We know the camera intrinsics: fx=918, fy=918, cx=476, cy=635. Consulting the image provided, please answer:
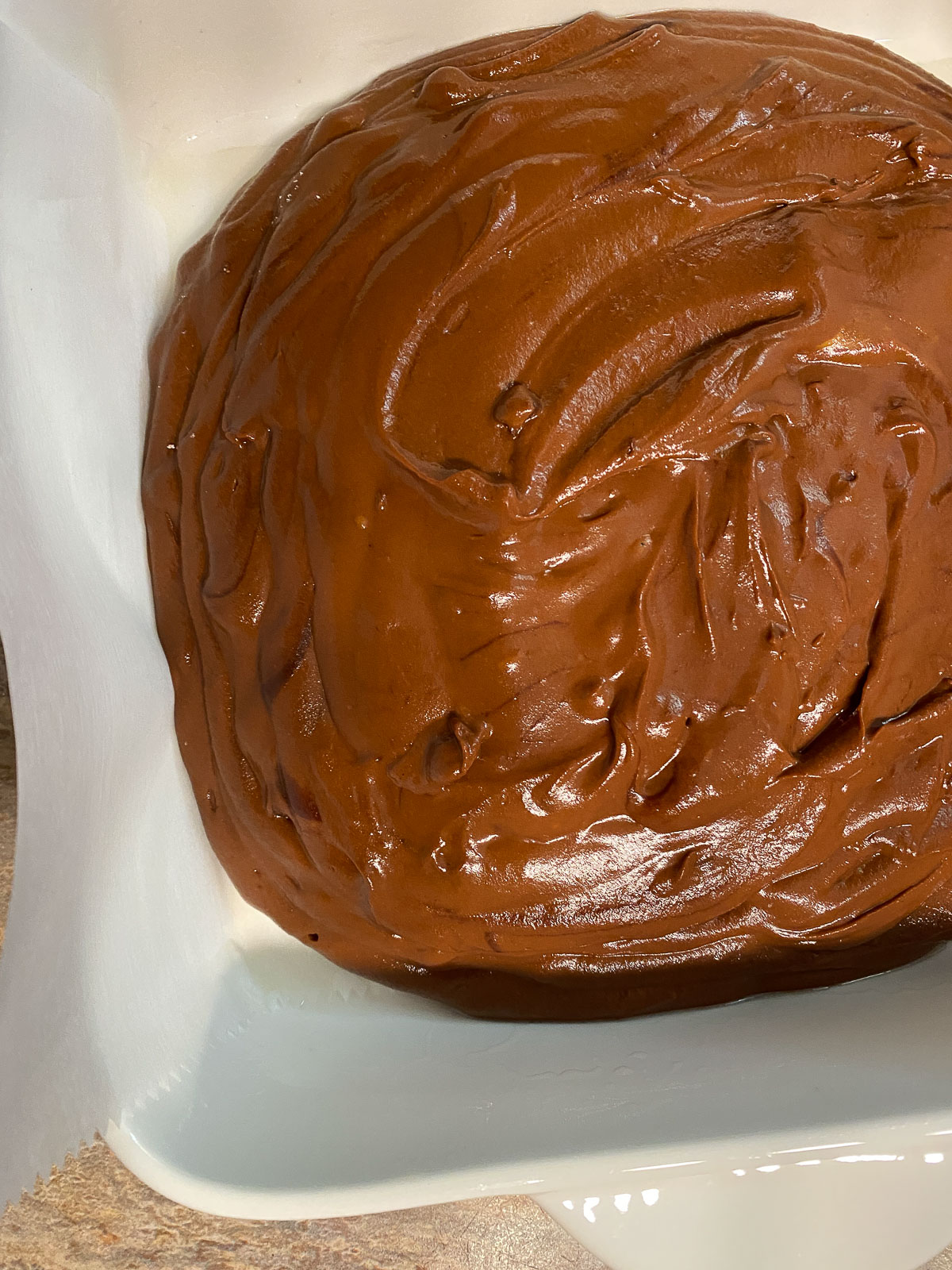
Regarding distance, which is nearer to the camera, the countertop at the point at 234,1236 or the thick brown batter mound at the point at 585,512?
the thick brown batter mound at the point at 585,512

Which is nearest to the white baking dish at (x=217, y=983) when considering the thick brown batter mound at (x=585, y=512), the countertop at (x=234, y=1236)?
the thick brown batter mound at (x=585, y=512)

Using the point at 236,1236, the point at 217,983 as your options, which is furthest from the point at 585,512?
the point at 236,1236

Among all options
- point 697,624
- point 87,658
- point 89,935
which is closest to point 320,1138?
point 89,935

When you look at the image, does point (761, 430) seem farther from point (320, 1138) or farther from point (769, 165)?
point (320, 1138)

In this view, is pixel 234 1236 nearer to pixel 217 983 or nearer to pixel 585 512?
pixel 217 983

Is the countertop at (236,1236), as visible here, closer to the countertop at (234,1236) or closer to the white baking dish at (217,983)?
the countertop at (234,1236)

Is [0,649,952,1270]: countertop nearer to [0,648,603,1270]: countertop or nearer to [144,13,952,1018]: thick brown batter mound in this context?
[0,648,603,1270]: countertop

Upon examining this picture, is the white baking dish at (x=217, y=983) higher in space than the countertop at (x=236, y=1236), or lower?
higher
